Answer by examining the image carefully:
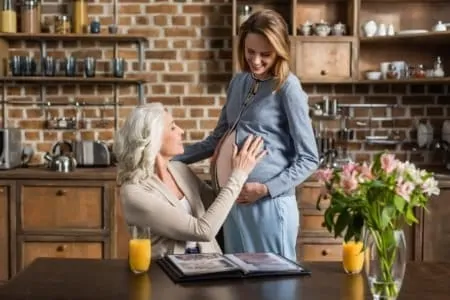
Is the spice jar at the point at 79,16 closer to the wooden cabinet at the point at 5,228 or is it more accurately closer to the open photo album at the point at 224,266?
the wooden cabinet at the point at 5,228

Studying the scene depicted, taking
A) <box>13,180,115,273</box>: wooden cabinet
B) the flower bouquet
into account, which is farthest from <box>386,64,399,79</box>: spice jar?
the flower bouquet

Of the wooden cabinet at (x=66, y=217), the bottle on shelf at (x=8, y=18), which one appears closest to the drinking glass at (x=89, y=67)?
the bottle on shelf at (x=8, y=18)

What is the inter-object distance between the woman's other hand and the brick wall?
1.97 meters

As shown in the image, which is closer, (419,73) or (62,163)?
(62,163)

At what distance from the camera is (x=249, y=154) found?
2361 mm

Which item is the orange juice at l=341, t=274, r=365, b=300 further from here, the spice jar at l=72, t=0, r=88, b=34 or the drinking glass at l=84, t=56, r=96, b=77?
the spice jar at l=72, t=0, r=88, b=34

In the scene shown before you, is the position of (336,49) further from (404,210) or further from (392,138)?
(404,210)

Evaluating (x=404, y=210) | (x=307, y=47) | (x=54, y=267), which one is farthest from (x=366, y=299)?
(x=307, y=47)

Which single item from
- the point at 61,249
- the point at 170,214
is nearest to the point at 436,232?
the point at 61,249

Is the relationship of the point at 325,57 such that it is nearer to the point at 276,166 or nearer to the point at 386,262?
the point at 276,166

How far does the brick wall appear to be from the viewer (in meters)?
4.38

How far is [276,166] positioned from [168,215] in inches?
20.2

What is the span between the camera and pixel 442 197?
150 inches

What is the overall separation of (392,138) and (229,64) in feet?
3.62
